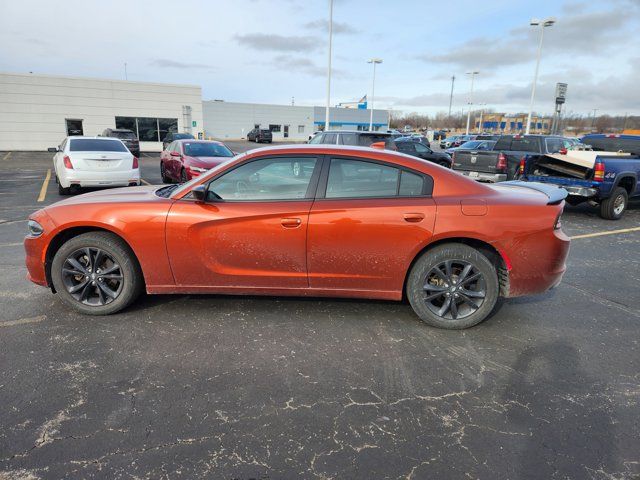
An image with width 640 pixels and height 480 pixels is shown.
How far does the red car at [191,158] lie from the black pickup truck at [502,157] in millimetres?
6754

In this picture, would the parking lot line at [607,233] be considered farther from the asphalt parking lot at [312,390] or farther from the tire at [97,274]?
the tire at [97,274]

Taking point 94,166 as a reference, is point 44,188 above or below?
below

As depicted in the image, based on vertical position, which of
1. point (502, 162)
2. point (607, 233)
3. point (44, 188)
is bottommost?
point (44, 188)

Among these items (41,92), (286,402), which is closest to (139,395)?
(286,402)

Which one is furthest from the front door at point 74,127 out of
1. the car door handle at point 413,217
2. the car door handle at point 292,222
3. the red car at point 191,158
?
the car door handle at point 413,217

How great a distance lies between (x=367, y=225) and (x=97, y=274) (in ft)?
8.13

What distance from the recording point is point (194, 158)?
11297 mm

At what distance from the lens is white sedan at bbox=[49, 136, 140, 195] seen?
10.3m

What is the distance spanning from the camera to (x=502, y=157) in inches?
457

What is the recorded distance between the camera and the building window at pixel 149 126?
31469mm

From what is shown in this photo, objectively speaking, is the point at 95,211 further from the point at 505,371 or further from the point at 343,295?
the point at 505,371

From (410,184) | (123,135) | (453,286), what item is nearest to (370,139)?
(410,184)

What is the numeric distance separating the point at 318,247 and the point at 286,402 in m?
1.37

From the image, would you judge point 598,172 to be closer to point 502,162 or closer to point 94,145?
point 502,162
